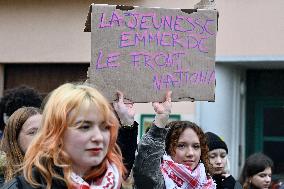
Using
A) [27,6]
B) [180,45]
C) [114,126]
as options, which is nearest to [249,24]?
[27,6]

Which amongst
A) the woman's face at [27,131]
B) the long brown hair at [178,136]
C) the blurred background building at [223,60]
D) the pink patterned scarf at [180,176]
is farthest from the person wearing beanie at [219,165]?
the blurred background building at [223,60]

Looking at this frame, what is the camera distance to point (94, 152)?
330 cm

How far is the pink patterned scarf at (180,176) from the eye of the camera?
187 inches

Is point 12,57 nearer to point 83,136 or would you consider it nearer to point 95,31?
point 95,31

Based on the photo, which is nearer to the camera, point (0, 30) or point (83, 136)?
point (83, 136)

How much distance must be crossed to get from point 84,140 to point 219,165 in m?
2.78

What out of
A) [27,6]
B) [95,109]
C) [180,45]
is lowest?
[95,109]

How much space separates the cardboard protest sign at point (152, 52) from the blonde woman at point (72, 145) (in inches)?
33.9

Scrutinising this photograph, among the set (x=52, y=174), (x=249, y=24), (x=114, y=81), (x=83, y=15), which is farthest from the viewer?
(x=83, y=15)

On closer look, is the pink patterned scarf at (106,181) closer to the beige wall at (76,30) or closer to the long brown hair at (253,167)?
the long brown hair at (253,167)

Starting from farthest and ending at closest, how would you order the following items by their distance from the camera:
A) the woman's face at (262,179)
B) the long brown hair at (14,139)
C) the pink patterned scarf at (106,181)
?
the woman's face at (262,179) < the long brown hair at (14,139) < the pink patterned scarf at (106,181)

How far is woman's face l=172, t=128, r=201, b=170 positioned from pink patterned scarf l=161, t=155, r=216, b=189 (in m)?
0.05

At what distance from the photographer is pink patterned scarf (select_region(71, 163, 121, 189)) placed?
10.6 feet

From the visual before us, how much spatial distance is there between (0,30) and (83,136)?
6873 millimetres
